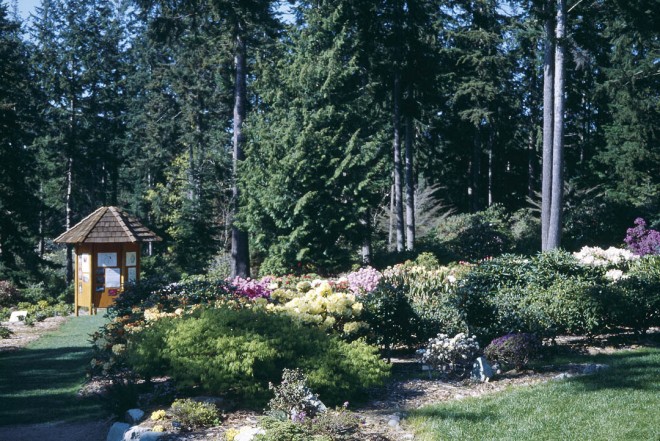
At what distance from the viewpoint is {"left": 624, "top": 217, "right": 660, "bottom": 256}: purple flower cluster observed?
19742 mm

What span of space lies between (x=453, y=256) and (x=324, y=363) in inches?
619

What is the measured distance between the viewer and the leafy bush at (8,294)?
68.7 ft

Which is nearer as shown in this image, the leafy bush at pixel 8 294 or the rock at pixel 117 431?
the rock at pixel 117 431

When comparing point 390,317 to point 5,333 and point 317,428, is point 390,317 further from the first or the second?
point 5,333

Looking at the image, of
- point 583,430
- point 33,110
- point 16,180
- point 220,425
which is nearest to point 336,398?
point 220,425

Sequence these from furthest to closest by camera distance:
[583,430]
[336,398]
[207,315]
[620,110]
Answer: [620,110], [207,315], [336,398], [583,430]

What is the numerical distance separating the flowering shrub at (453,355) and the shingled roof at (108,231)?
12562 millimetres

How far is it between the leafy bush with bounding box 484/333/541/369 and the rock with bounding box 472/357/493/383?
0.36 metres

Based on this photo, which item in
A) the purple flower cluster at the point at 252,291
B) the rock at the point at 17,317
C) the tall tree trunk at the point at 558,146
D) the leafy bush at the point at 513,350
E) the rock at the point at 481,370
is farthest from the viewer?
the rock at the point at 17,317

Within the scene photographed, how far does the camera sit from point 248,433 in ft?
19.0

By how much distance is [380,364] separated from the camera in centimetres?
734

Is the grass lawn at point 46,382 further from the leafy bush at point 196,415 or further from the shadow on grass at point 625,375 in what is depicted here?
the shadow on grass at point 625,375

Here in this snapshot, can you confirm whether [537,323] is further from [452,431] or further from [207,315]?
[207,315]

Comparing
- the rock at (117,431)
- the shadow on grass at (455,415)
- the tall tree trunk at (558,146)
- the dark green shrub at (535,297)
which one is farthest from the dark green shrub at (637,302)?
the rock at (117,431)
